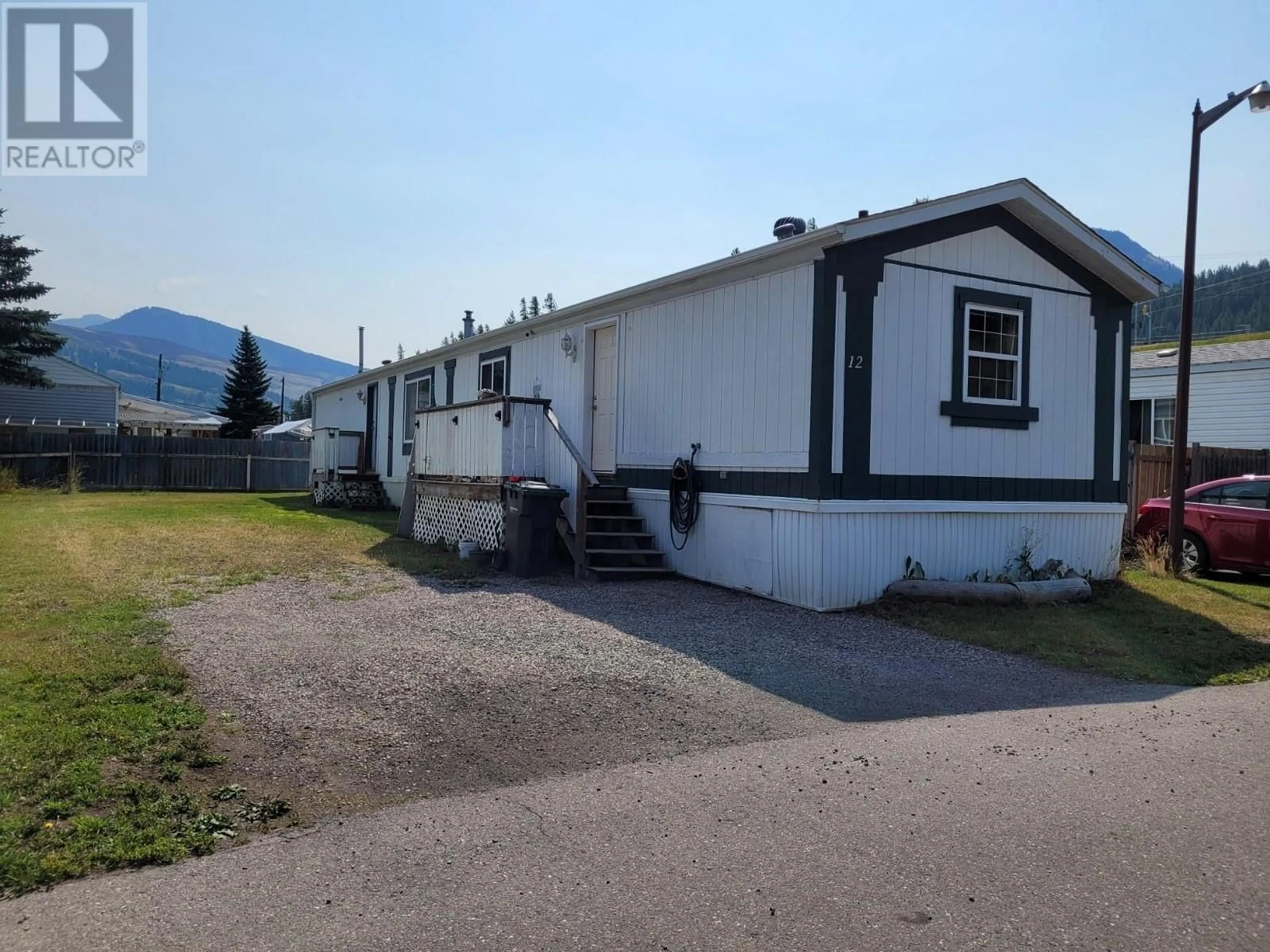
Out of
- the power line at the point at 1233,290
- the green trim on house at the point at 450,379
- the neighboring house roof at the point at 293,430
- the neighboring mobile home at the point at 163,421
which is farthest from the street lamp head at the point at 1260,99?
the power line at the point at 1233,290

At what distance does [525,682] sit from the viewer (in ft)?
20.5

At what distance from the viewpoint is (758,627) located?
843cm

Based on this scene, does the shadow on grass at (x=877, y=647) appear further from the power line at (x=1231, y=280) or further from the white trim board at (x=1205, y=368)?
the power line at (x=1231, y=280)

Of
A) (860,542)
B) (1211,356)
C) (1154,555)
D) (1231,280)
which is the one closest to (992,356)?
(860,542)

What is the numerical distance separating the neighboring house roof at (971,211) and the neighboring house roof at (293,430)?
2749 centimetres

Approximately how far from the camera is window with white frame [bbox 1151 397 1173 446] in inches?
838

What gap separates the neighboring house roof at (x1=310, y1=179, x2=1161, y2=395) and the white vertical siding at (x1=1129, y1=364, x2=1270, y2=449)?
31.0 feet

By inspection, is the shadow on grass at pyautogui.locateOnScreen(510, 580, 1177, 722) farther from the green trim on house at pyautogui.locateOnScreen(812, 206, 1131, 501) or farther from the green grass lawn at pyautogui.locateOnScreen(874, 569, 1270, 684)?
the green trim on house at pyautogui.locateOnScreen(812, 206, 1131, 501)

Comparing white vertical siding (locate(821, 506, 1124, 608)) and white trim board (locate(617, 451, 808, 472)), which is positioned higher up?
white trim board (locate(617, 451, 808, 472))

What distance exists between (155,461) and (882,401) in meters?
23.9

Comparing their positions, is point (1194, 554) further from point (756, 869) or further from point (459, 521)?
point (756, 869)

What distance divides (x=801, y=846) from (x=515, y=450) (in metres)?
8.99

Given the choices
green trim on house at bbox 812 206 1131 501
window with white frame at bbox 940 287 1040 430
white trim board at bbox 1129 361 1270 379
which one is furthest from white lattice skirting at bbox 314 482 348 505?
white trim board at bbox 1129 361 1270 379

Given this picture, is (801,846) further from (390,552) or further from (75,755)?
(390,552)
